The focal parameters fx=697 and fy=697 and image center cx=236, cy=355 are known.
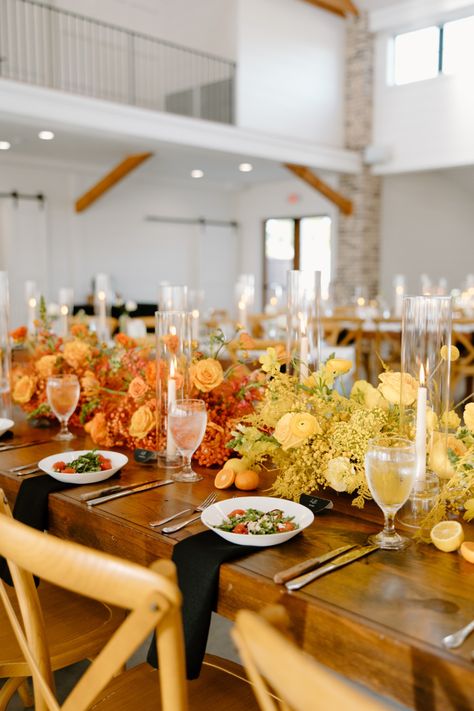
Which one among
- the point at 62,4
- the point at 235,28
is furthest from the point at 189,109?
the point at 62,4

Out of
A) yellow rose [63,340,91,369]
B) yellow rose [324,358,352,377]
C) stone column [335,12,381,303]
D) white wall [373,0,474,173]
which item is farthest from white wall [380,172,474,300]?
yellow rose [324,358,352,377]

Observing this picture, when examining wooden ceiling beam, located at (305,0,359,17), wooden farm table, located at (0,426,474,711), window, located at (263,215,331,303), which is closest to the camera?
wooden farm table, located at (0,426,474,711)

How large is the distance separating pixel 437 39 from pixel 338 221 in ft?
10.1

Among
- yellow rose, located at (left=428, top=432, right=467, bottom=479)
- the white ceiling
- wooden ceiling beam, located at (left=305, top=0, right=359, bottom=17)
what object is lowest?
yellow rose, located at (left=428, top=432, right=467, bottom=479)

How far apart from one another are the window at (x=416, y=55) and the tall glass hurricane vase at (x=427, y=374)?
1033 centimetres

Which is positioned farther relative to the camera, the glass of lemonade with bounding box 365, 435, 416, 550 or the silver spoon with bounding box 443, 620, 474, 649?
the glass of lemonade with bounding box 365, 435, 416, 550

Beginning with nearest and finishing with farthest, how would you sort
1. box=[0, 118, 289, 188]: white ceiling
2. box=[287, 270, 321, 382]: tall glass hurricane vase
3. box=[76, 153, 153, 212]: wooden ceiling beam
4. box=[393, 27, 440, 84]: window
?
box=[287, 270, 321, 382]: tall glass hurricane vase, box=[0, 118, 289, 188]: white ceiling, box=[76, 153, 153, 212]: wooden ceiling beam, box=[393, 27, 440, 84]: window

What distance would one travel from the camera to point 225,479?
5.19 feet

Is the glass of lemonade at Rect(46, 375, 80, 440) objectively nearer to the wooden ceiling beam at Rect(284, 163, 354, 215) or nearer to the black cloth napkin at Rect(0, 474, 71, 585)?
the black cloth napkin at Rect(0, 474, 71, 585)

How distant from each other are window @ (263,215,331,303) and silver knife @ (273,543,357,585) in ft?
37.6

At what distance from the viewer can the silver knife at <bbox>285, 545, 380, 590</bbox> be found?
106 cm

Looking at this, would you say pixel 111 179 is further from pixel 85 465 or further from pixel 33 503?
pixel 33 503

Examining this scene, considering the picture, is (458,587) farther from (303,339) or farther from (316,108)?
(316,108)

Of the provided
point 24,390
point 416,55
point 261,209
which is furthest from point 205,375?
point 261,209
